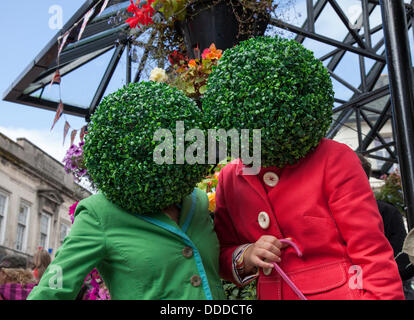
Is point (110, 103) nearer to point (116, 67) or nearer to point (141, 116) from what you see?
point (141, 116)

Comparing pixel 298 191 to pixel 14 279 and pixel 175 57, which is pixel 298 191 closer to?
pixel 175 57

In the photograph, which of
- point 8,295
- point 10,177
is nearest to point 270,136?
point 8,295

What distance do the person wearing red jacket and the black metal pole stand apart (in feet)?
1.77

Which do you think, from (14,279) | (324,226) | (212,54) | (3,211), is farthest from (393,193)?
(3,211)

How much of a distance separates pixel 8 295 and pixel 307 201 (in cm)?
273

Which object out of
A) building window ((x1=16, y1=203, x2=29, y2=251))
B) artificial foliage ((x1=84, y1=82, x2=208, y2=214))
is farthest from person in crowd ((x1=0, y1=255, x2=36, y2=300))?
building window ((x1=16, y1=203, x2=29, y2=251))

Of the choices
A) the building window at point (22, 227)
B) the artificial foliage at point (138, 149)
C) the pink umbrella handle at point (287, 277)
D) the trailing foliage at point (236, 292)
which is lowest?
the pink umbrella handle at point (287, 277)

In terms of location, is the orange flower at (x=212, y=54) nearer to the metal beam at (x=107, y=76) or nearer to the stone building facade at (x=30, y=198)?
the metal beam at (x=107, y=76)

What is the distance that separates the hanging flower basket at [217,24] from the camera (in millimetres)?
2473

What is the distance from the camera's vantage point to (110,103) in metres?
1.26

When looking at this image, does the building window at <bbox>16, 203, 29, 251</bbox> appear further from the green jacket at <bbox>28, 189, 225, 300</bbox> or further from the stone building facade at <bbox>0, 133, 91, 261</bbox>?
the green jacket at <bbox>28, 189, 225, 300</bbox>

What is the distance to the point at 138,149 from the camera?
3.83 feet

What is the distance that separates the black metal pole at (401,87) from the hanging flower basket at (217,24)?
835 millimetres

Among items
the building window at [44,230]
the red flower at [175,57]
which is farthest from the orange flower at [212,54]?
the building window at [44,230]
